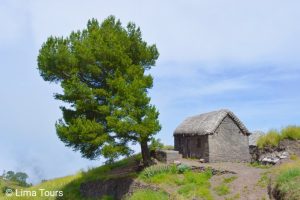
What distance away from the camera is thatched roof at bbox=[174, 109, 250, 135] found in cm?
3332

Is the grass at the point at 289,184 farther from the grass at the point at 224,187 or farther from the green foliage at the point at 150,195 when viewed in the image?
the green foliage at the point at 150,195

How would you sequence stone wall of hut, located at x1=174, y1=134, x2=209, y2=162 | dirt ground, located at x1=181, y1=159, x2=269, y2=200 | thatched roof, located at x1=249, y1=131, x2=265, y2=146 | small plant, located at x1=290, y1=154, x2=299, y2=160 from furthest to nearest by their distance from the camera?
thatched roof, located at x1=249, y1=131, x2=265, y2=146 < stone wall of hut, located at x1=174, y1=134, x2=209, y2=162 < small plant, located at x1=290, y1=154, x2=299, y2=160 < dirt ground, located at x1=181, y1=159, x2=269, y2=200

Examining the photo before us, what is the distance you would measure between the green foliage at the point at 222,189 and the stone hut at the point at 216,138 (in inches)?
341

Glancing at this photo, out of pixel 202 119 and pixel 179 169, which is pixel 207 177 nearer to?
pixel 179 169

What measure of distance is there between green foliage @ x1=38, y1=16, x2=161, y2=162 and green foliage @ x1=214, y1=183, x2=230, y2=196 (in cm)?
656

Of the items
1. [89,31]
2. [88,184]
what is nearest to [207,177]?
[88,184]

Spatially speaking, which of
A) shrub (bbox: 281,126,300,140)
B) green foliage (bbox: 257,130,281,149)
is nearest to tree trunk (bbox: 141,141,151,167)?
green foliage (bbox: 257,130,281,149)

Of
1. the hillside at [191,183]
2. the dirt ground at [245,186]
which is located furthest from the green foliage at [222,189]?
the dirt ground at [245,186]

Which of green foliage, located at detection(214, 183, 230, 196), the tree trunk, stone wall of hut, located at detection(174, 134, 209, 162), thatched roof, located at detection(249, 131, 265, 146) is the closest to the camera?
green foliage, located at detection(214, 183, 230, 196)

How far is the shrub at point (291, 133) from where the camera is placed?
3272cm

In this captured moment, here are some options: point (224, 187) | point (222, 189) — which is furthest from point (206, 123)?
point (222, 189)

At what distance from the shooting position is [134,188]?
27.5 metres

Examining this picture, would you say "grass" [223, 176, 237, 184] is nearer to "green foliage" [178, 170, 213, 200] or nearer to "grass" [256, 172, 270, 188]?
"green foliage" [178, 170, 213, 200]
